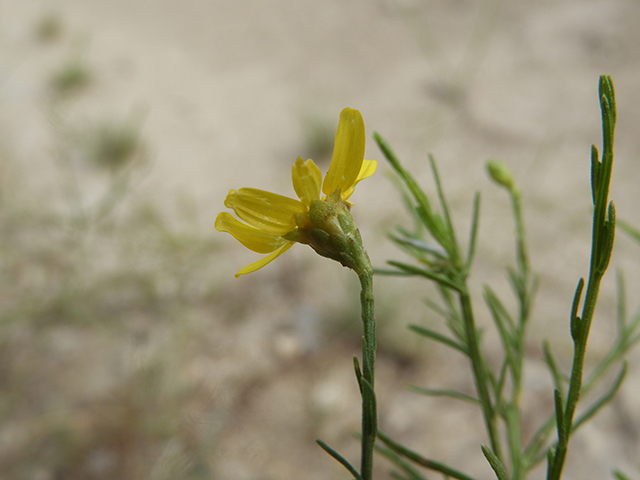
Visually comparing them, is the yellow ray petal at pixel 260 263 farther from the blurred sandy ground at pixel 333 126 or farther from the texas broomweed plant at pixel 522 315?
the blurred sandy ground at pixel 333 126

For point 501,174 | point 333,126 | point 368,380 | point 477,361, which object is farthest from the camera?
point 333,126

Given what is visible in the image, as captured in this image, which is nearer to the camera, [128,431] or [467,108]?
[128,431]

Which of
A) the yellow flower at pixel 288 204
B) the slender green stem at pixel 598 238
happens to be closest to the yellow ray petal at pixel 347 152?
the yellow flower at pixel 288 204

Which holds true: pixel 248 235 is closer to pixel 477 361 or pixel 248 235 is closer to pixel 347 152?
pixel 347 152

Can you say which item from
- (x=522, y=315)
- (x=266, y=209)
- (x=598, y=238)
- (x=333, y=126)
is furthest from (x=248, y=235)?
(x=333, y=126)

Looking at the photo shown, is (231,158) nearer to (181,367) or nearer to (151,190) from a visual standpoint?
(151,190)

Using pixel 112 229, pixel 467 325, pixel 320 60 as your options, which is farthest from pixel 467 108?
pixel 467 325

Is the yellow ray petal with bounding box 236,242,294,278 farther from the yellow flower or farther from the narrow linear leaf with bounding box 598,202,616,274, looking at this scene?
the narrow linear leaf with bounding box 598,202,616,274
